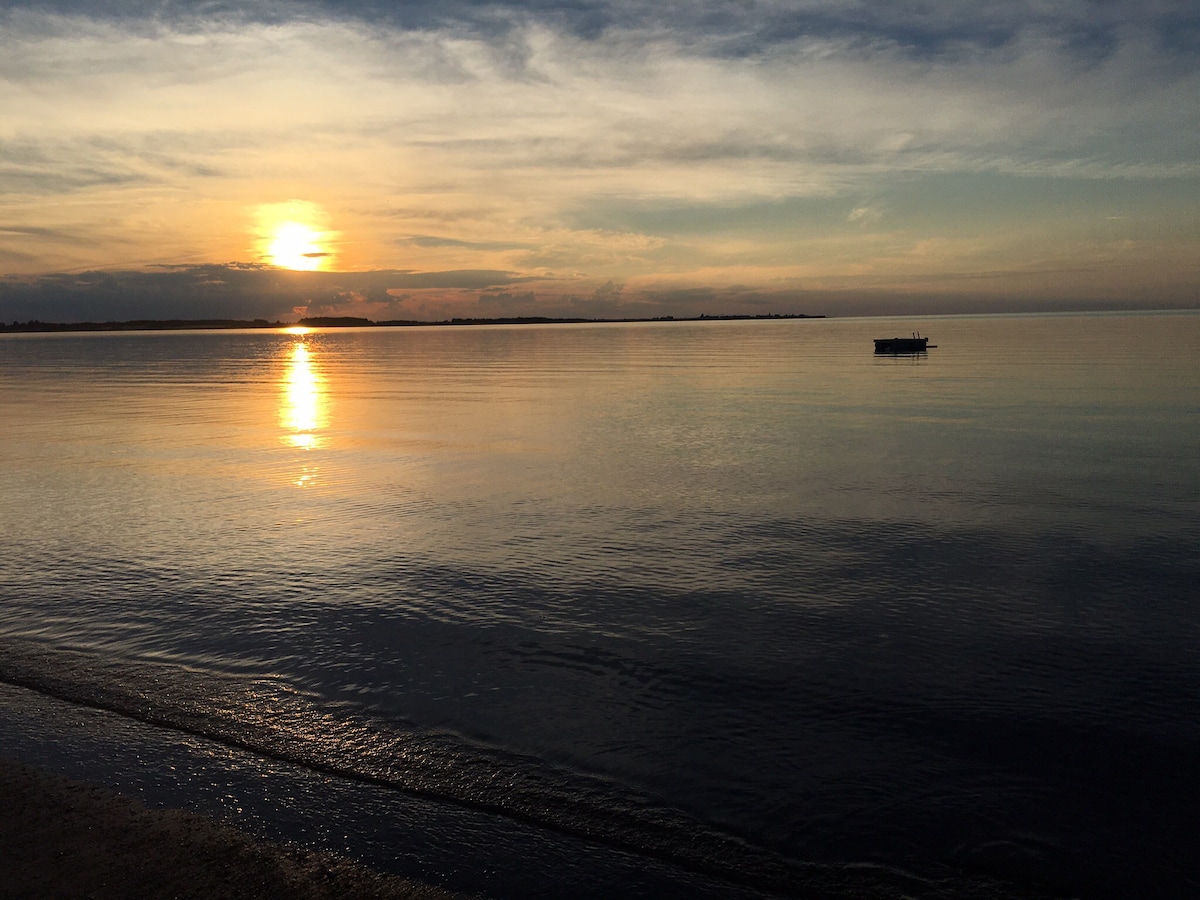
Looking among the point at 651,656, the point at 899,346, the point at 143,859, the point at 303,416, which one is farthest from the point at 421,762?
the point at 899,346

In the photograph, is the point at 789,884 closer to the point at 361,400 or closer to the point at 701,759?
the point at 701,759

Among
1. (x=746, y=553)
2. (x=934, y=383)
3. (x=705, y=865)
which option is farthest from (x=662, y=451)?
(x=934, y=383)

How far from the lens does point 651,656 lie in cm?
1241

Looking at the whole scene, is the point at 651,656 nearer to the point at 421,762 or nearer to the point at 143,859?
the point at 421,762

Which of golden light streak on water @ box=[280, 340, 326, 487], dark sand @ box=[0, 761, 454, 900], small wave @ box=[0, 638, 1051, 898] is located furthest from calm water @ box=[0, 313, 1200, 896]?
golden light streak on water @ box=[280, 340, 326, 487]

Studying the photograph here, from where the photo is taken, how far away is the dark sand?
268 inches

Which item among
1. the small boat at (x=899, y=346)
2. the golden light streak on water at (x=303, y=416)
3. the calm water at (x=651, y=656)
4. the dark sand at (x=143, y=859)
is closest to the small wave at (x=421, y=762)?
the calm water at (x=651, y=656)

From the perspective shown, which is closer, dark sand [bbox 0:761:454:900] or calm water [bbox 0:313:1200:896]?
dark sand [bbox 0:761:454:900]

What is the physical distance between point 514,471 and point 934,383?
4589 centimetres

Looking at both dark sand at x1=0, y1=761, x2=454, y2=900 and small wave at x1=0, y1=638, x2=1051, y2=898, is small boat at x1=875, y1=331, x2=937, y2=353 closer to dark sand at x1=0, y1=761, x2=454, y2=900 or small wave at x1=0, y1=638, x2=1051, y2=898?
small wave at x1=0, y1=638, x2=1051, y2=898

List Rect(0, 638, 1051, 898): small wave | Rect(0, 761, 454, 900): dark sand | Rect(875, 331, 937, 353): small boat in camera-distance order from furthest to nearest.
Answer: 1. Rect(875, 331, 937, 353): small boat
2. Rect(0, 638, 1051, 898): small wave
3. Rect(0, 761, 454, 900): dark sand

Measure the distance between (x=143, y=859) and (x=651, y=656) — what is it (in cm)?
723

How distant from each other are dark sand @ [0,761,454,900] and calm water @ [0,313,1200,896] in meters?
0.38

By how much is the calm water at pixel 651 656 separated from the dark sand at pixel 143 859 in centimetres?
38
